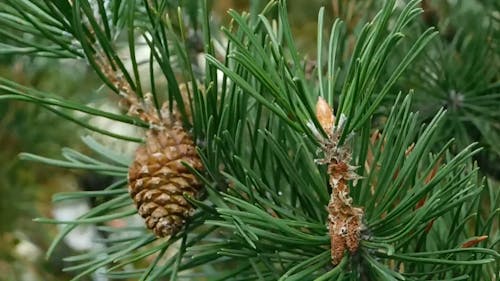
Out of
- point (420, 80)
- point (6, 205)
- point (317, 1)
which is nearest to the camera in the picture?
point (420, 80)

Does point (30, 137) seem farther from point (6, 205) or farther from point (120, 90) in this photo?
point (120, 90)

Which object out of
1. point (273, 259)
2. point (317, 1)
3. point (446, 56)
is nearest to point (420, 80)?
point (446, 56)
